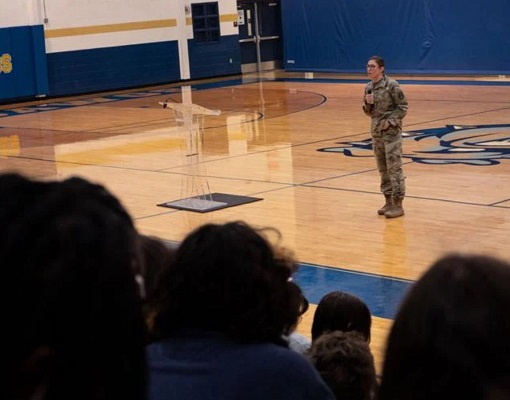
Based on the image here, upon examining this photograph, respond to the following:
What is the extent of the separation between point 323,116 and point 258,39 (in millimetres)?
11559

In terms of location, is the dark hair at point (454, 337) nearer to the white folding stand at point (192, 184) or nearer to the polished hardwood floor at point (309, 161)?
the polished hardwood floor at point (309, 161)

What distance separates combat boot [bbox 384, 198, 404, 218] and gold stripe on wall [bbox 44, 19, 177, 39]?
52.6 feet

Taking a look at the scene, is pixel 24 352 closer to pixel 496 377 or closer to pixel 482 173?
pixel 496 377

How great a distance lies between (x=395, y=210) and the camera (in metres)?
9.58

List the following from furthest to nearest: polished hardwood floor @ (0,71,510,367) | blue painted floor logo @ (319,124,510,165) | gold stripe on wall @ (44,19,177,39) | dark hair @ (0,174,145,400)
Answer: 1. gold stripe on wall @ (44,19,177,39)
2. blue painted floor logo @ (319,124,510,165)
3. polished hardwood floor @ (0,71,510,367)
4. dark hair @ (0,174,145,400)

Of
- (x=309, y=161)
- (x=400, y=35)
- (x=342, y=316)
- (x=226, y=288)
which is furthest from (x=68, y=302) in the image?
(x=400, y=35)

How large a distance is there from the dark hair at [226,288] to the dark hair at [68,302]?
1.02m

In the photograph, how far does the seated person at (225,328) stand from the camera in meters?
2.24

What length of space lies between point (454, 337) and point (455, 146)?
12.7m

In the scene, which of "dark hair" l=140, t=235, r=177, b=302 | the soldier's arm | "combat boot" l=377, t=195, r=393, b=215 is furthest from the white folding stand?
"dark hair" l=140, t=235, r=177, b=302

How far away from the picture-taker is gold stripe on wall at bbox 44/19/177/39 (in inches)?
950

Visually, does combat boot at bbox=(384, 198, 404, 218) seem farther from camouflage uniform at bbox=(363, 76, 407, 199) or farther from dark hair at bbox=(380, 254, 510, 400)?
dark hair at bbox=(380, 254, 510, 400)

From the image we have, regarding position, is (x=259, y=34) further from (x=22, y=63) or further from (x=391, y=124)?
(x=391, y=124)

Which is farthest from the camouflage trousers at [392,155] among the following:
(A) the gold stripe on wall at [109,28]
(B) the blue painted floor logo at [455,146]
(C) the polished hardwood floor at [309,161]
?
(A) the gold stripe on wall at [109,28]
